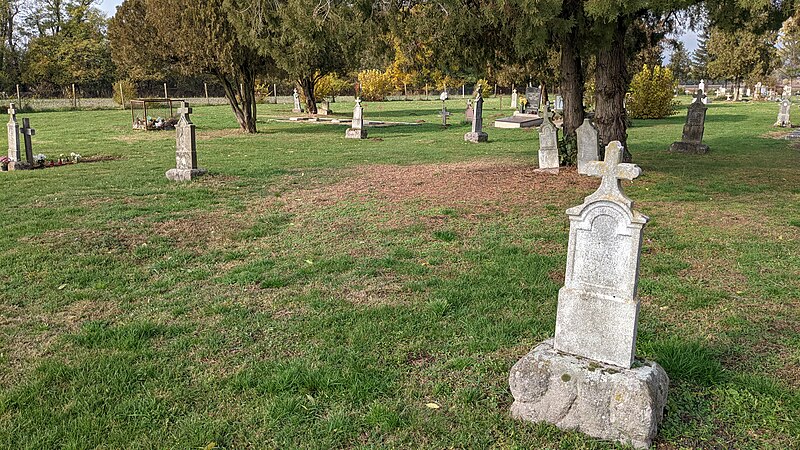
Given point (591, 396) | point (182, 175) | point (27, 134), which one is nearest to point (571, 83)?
point (182, 175)

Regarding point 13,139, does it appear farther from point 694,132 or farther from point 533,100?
point 533,100

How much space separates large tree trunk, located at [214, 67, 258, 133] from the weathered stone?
1373 cm

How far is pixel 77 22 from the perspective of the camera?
177 feet

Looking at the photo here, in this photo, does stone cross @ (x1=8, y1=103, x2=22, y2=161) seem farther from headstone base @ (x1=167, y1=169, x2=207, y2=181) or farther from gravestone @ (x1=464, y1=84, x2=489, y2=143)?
gravestone @ (x1=464, y1=84, x2=489, y2=143)

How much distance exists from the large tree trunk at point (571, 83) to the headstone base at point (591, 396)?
9253 millimetres

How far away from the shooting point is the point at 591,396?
3.13 metres

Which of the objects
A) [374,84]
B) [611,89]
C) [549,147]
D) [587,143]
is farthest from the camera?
[374,84]

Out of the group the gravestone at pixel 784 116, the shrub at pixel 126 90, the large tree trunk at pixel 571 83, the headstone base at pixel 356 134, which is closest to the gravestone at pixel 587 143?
the large tree trunk at pixel 571 83

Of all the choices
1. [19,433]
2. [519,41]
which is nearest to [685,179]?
[519,41]

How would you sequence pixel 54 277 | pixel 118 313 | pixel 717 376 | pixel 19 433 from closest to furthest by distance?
pixel 19 433, pixel 717 376, pixel 118 313, pixel 54 277

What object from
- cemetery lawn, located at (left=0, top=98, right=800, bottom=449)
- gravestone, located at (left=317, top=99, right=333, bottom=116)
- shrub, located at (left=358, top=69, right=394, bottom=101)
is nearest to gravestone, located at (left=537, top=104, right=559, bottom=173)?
cemetery lawn, located at (left=0, top=98, right=800, bottom=449)

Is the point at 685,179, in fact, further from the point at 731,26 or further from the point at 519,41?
the point at 519,41

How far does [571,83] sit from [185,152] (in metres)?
8.16

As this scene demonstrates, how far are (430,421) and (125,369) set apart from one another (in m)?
2.08
